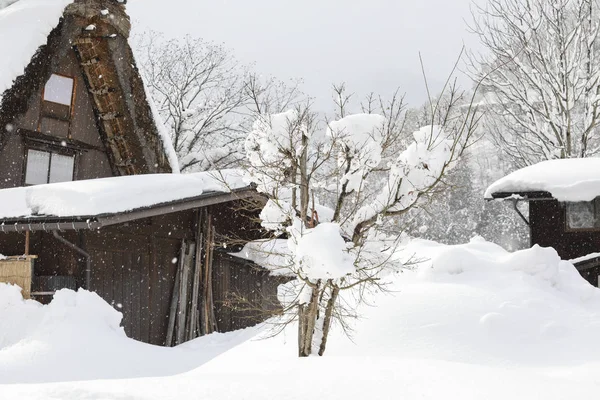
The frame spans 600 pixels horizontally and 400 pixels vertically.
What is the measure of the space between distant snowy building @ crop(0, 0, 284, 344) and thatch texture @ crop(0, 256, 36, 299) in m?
0.03

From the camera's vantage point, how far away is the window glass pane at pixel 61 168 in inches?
557

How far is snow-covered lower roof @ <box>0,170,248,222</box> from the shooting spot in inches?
401

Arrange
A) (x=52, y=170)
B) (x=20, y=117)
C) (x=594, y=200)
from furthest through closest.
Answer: (x=594, y=200), (x=52, y=170), (x=20, y=117)

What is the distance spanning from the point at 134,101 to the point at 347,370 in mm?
11098

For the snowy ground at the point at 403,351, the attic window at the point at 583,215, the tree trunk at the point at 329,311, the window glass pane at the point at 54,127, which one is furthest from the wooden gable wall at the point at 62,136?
the attic window at the point at 583,215

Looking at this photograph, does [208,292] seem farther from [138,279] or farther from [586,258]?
[586,258]

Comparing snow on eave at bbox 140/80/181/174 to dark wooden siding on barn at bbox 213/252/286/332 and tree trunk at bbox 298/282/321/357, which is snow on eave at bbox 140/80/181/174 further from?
tree trunk at bbox 298/282/321/357

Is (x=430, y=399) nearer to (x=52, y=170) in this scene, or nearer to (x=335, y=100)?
(x=335, y=100)

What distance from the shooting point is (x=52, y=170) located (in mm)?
14109

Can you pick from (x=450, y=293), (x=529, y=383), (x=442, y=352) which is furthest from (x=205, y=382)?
(x=450, y=293)

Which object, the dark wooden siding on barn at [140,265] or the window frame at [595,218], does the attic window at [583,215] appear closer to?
the window frame at [595,218]

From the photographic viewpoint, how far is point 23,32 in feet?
43.1

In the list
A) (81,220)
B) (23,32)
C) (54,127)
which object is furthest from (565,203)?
(23,32)

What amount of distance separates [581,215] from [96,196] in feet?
38.8
